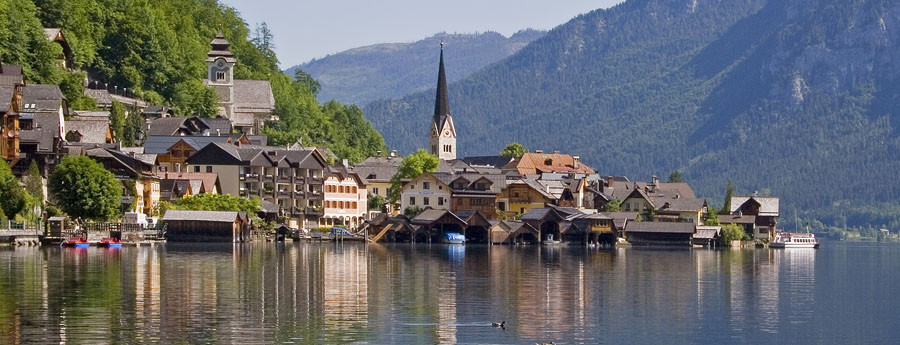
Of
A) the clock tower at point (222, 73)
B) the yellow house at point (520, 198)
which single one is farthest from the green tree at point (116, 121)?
the yellow house at point (520, 198)

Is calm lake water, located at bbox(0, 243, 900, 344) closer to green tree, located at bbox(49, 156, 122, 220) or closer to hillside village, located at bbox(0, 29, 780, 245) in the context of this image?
green tree, located at bbox(49, 156, 122, 220)

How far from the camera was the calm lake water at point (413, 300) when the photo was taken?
166 ft

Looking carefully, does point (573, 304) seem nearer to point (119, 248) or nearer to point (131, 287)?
point (131, 287)

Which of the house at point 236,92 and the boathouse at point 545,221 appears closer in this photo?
the boathouse at point 545,221

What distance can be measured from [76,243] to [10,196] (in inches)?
210

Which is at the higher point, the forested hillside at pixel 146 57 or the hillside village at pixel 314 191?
the forested hillside at pixel 146 57

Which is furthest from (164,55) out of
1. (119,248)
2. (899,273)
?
(899,273)

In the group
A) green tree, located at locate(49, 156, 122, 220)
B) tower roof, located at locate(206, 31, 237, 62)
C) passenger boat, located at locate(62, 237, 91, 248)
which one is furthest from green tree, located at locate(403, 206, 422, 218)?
passenger boat, located at locate(62, 237, 91, 248)

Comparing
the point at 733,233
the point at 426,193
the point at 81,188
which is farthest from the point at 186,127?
the point at 733,233

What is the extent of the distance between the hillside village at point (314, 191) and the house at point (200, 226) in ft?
0.29

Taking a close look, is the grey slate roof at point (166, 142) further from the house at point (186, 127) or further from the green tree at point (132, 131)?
the house at point (186, 127)

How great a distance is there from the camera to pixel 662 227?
14162cm

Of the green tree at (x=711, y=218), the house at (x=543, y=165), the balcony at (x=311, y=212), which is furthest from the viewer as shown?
the house at (x=543, y=165)

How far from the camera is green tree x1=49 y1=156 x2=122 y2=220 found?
101875 millimetres
